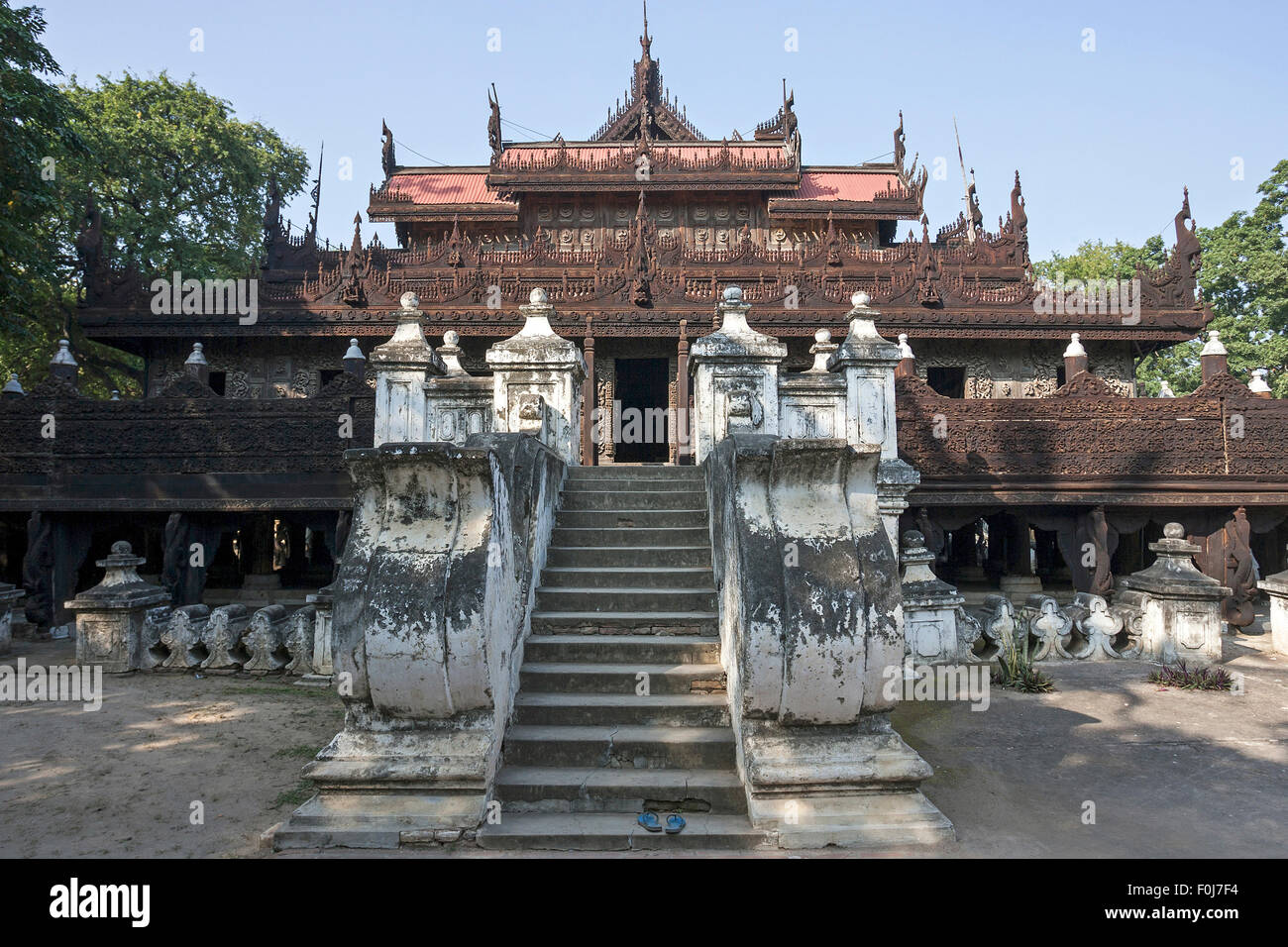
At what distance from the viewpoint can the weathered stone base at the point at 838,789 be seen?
3.10 meters

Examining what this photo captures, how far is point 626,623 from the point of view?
4.64 m

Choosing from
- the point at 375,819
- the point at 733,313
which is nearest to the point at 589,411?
the point at 733,313

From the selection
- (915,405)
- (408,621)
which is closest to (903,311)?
(915,405)

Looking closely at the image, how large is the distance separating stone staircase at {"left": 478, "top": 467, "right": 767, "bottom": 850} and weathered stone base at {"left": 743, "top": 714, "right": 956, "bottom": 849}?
0.61 feet

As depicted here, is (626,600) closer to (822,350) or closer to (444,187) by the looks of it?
(822,350)

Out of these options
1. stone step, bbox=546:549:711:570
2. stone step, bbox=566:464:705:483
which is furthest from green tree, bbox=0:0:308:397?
stone step, bbox=546:549:711:570

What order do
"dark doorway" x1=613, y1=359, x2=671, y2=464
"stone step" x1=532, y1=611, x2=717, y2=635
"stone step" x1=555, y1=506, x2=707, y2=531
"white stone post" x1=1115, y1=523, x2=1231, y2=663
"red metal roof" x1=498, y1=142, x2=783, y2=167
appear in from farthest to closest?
"red metal roof" x1=498, y1=142, x2=783, y2=167 < "dark doorway" x1=613, y1=359, x2=671, y2=464 < "white stone post" x1=1115, y1=523, x2=1231, y2=663 < "stone step" x1=555, y1=506, x2=707, y2=531 < "stone step" x1=532, y1=611, x2=717, y2=635

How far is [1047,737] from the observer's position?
4887 mm

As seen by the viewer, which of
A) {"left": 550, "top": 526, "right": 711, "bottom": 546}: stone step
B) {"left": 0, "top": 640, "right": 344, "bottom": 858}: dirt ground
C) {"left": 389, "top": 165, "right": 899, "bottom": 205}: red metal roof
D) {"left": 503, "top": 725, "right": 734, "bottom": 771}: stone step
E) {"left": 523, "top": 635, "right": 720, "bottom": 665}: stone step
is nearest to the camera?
{"left": 0, "top": 640, "right": 344, "bottom": 858}: dirt ground

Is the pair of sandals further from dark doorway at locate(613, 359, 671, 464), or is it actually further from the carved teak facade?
dark doorway at locate(613, 359, 671, 464)

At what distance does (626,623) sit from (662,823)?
1.56 metres

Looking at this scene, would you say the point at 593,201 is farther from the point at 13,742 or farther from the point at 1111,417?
the point at 13,742

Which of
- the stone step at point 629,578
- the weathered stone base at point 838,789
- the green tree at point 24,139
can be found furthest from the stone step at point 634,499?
the green tree at point 24,139

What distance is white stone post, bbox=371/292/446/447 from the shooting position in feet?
24.2
